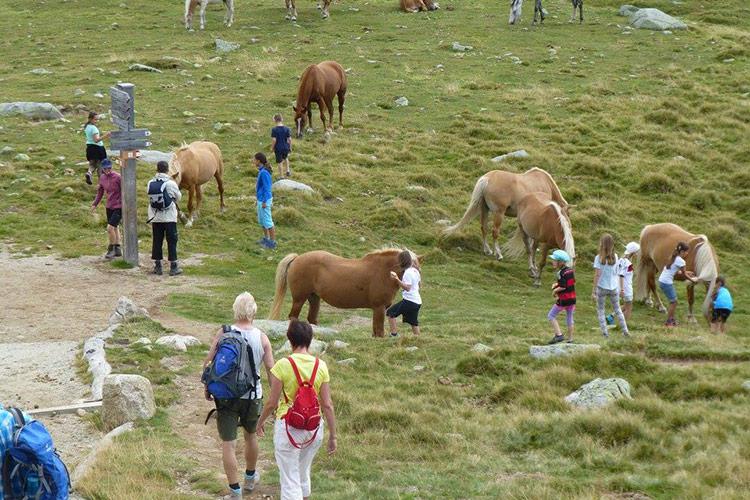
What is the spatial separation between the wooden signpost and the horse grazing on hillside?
2618 cm

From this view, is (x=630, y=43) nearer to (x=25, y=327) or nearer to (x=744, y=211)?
(x=744, y=211)

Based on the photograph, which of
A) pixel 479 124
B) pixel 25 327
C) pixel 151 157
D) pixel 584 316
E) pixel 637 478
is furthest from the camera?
pixel 479 124

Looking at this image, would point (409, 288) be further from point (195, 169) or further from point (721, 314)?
point (195, 169)

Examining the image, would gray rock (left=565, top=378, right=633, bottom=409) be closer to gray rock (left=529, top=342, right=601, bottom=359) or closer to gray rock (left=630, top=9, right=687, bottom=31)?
gray rock (left=529, top=342, right=601, bottom=359)

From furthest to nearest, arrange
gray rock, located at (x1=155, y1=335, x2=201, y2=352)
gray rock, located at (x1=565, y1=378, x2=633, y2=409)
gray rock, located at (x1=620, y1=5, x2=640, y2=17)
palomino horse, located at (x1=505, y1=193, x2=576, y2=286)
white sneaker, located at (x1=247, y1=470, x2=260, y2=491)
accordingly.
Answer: gray rock, located at (x1=620, y1=5, x2=640, y2=17) < palomino horse, located at (x1=505, y1=193, x2=576, y2=286) < gray rock, located at (x1=155, y1=335, x2=201, y2=352) < gray rock, located at (x1=565, y1=378, x2=633, y2=409) < white sneaker, located at (x1=247, y1=470, x2=260, y2=491)

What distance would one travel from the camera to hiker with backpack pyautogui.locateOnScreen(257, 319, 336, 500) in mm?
7406

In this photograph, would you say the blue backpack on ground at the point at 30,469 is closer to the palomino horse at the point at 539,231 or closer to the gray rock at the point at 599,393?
the gray rock at the point at 599,393

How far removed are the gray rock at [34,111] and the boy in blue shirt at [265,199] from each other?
31.9 feet

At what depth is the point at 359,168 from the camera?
24125 millimetres

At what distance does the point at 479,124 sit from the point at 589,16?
16.7 metres

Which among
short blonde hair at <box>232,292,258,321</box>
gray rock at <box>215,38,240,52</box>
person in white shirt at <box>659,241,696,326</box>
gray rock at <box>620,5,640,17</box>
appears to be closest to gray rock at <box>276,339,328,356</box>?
short blonde hair at <box>232,292,258,321</box>

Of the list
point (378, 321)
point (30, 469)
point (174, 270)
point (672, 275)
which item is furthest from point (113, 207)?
point (30, 469)

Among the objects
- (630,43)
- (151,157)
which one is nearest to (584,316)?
(151,157)

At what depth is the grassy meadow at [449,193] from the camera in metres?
9.16
